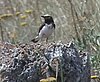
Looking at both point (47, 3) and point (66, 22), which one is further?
point (47, 3)

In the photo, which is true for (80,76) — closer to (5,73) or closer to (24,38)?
A: (5,73)

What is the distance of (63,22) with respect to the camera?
5160 millimetres

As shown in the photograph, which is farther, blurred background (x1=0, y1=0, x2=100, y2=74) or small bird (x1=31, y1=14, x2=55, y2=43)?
small bird (x1=31, y1=14, x2=55, y2=43)

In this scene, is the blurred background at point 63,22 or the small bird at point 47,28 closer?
the blurred background at point 63,22

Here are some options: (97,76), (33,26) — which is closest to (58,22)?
(33,26)

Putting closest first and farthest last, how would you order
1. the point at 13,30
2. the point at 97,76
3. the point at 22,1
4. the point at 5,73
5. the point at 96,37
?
the point at 5,73
the point at 97,76
the point at 96,37
the point at 13,30
the point at 22,1

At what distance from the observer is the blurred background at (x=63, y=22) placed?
394 cm

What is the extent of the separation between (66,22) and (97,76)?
79.3 inches

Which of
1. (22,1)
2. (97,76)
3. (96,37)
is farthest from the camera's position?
(22,1)

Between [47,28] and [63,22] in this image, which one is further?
[63,22]

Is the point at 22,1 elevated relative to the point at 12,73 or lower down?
elevated

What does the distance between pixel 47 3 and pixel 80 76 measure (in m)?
2.98

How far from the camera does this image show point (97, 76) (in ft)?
10.2

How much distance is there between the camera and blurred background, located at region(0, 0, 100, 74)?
394cm
